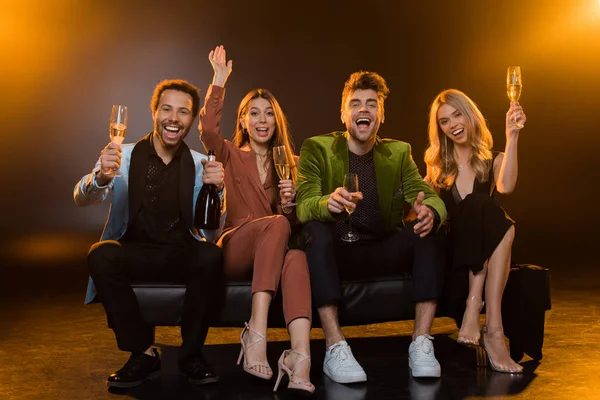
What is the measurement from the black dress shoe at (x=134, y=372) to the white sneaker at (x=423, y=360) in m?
1.08

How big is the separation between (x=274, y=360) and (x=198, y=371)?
504 millimetres

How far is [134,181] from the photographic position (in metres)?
3.21

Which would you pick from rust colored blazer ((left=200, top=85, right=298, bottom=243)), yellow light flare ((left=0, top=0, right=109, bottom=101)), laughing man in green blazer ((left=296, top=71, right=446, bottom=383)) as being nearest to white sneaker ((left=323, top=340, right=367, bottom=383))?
laughing man in green blazer ((left=296, top=71, right=446, bottom=383))

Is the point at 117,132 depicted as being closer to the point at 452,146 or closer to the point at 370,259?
the point at 370,259

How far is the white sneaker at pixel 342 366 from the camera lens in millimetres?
2879

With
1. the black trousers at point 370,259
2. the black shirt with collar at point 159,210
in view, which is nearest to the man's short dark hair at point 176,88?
the black shirt with collar at point 159,210

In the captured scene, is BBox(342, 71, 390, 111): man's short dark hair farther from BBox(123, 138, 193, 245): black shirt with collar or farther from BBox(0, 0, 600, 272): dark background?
BBox(0, 0, 600, 272): dark background

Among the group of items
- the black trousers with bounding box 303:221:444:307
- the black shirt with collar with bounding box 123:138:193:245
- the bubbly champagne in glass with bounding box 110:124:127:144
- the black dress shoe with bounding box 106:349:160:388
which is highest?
the bubbly champagne in glass with bounding box 110:124:127:144

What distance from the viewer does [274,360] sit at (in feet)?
10.9

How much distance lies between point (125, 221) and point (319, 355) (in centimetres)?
110

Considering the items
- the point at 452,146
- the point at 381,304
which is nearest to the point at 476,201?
the point at 452,146

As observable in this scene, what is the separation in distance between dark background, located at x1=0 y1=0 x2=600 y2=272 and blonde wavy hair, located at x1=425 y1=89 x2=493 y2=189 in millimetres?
3453

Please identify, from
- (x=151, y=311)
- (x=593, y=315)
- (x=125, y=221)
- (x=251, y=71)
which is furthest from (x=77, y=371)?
(x=251, y=71)

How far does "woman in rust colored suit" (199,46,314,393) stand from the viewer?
114 inches
